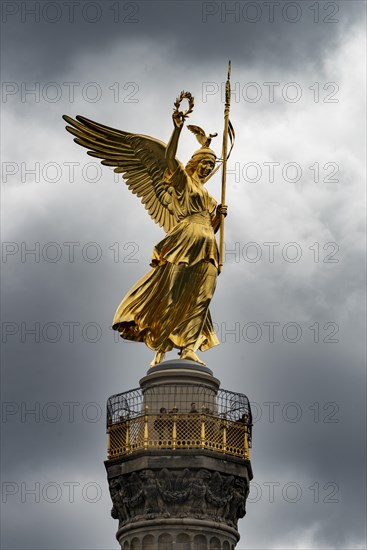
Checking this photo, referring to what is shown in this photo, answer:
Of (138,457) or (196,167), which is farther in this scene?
(196,167)

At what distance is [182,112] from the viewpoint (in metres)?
51.3

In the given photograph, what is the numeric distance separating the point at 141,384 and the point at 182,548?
5425 mm

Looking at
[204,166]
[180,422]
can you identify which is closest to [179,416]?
[180,422]

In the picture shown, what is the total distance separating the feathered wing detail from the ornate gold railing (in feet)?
22.3

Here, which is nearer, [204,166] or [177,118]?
[177,118]

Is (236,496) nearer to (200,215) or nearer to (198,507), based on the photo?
(198,507)

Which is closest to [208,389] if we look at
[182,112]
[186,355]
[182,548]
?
[186,355]

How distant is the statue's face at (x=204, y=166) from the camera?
175ft

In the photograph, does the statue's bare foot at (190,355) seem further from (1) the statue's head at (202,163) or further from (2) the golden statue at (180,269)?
(1) the statue's head at (202,163)

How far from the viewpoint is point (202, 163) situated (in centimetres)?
5325

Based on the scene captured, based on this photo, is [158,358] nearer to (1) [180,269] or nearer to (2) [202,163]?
(1) [180,269]

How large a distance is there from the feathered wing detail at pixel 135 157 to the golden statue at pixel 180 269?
9 centimetres

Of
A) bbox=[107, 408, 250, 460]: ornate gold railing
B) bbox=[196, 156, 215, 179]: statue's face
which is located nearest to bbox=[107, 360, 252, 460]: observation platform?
bbox=[107, 408, 250, 460]: ornate gold railing

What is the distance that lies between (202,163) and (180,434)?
8958 millimetres
